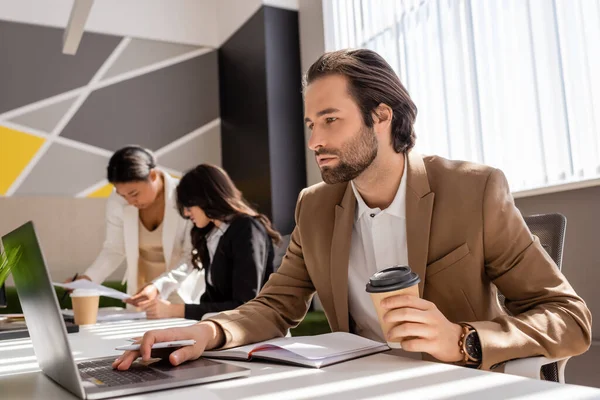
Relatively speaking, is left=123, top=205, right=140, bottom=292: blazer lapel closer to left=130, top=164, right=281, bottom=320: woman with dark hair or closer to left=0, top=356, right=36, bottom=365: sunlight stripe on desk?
left=130, top=164, right=281, bottom=320: woman with dark hair

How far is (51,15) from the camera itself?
4664mm

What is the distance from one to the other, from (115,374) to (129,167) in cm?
237

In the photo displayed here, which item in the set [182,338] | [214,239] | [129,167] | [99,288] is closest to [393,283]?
[182,338]

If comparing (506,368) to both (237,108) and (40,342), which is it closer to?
(40,342)

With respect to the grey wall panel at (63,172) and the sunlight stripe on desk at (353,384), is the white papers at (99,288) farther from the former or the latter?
the grey wall panel at (63,172)

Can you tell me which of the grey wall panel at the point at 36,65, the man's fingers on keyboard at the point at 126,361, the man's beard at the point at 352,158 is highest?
the grey wall panel at the point at 36,65

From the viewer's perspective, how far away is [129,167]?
10.4 ft

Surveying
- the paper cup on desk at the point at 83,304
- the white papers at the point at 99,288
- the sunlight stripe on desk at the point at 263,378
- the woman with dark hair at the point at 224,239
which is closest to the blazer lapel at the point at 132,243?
the woman with dark hair at the point at 224,239

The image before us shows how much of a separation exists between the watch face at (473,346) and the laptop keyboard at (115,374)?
19.9 inches

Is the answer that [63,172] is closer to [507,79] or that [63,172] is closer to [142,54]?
[142,54]

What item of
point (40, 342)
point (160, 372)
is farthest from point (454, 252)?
point (40, 342)

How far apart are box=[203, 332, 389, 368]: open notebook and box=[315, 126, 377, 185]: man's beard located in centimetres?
45

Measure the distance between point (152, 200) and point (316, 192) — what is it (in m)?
1.91

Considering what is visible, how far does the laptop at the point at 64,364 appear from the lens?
0.78 m
